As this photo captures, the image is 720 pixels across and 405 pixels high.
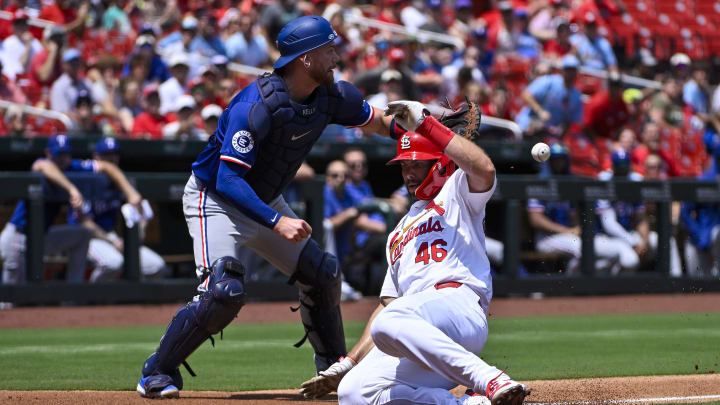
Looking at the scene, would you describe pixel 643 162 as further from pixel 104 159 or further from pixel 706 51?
pixel 104 159

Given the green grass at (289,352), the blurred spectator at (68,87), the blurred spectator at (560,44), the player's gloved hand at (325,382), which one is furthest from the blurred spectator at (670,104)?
the player's gloved hand at (325,382)

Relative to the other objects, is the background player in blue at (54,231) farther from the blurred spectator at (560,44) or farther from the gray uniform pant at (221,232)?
the blurred spectator at (560,44)

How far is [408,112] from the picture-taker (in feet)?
14.2

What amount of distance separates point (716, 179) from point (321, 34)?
342 inches

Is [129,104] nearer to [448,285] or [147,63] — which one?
[147,63]

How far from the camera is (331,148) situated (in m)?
11.6

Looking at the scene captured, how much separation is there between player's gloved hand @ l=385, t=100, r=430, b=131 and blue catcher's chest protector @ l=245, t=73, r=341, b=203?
37.7 inches

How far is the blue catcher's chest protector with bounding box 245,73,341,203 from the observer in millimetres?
5266

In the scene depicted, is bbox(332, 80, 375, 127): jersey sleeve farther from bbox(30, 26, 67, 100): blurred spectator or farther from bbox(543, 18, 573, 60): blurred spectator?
bbox(543, 18, 573, 60): blurred spectator

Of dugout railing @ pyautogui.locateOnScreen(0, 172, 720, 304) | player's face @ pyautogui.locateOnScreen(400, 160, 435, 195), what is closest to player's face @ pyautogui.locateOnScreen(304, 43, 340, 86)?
player's face @ pyautogui.locateOnScreen(400, 160, 435, 195)

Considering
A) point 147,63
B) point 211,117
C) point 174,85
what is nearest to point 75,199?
point 211,117

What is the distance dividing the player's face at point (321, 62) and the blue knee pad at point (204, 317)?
1000 millimetres

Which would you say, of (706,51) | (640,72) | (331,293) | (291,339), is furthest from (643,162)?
(331,293)

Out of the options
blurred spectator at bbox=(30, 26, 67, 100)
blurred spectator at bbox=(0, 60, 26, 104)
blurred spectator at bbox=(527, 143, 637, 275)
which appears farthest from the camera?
blurred spectator at bbox=(527, 143, 637, 275)
